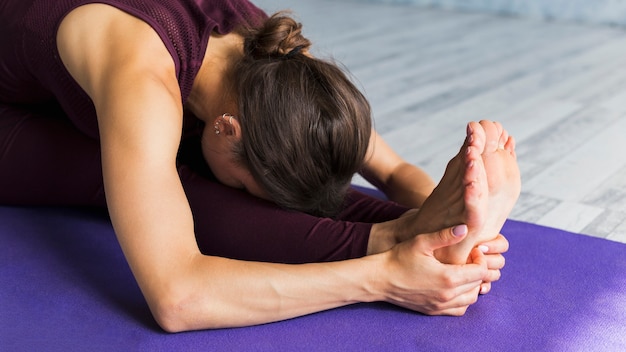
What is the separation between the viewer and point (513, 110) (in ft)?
10.7

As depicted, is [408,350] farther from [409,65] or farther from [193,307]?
[409,65]

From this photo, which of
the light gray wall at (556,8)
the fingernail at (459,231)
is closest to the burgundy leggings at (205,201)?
the fingernail at (459,231)

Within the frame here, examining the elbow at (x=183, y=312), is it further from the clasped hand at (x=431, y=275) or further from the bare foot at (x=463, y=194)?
the bare foot at (x=463, y=194)

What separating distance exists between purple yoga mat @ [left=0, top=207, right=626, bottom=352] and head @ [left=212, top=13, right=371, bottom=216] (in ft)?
0.82

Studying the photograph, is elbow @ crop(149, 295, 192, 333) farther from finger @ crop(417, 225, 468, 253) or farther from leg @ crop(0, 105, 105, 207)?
leg @ crop(0, 105, 105, 207)

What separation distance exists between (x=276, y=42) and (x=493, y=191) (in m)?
0.52

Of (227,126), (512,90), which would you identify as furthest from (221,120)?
(512,90)

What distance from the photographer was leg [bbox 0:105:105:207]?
6.57ft

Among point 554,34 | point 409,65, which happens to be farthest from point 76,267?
point 554,34

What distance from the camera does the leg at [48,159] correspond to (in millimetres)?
2004

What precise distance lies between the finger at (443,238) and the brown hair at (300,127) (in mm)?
211

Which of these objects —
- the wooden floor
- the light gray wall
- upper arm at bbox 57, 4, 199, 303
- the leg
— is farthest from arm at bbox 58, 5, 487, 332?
the light gray wall

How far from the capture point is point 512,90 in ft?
11.8

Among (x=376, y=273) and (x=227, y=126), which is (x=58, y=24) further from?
(x=376, y=273)
